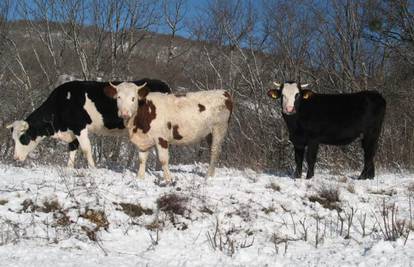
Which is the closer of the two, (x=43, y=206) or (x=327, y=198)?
(x=43, y=206)

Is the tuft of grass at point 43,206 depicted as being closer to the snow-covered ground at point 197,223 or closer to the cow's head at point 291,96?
the snow-covered ground at point 197,223

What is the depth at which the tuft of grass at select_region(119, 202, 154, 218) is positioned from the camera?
256 inches

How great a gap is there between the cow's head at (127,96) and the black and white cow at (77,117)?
4.03 feet

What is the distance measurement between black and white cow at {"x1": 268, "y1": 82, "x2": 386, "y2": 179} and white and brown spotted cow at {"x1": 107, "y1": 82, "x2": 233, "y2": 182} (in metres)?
1.46

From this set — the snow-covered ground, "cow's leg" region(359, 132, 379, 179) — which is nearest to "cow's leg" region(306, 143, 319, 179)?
"cow's leg" region(359, 132, 379, 179)

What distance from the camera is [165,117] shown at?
29.6 ft

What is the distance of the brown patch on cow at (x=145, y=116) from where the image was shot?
8.96 m

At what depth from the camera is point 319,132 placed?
382 inches

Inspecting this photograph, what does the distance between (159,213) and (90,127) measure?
454 cm

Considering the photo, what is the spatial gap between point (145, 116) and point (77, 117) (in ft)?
6.92

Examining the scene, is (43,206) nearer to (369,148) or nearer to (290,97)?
(290,97)

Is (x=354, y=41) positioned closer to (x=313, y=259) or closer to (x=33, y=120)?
(x=33, y=120)

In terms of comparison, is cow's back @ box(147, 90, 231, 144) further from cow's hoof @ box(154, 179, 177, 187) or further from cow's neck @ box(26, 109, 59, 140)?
cow's neck @ box(26, 109, 59, 140)

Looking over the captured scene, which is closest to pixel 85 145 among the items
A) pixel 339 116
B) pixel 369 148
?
pixel 339 116
